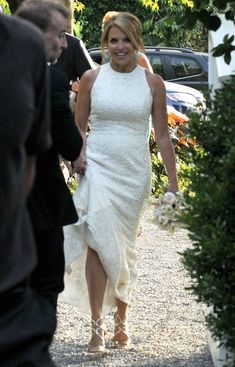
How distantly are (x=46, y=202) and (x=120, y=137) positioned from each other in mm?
1771

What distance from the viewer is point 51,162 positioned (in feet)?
17.8

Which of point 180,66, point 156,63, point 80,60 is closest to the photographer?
point 80,60

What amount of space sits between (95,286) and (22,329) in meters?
4.06

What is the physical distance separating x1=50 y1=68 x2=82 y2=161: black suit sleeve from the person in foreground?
4.58ft

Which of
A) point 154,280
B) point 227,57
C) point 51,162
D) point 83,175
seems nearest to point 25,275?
point 51,162

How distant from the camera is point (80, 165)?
711 cm

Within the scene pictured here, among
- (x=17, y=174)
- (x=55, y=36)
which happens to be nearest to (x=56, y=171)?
(x=55, y=36)

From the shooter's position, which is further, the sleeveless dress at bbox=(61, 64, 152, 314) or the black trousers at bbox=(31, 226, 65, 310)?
the sleeveless dress at bbox=(61, 64, 152, 314)

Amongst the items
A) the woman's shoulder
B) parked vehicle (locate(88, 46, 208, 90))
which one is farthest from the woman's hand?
parked vehicle (locate(88, 46, 208, 90))

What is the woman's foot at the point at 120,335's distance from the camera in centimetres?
738

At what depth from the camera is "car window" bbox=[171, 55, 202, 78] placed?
2815 centimetres

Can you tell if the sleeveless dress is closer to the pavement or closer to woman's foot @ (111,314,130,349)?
woman's foot @ (111,314,130,349)

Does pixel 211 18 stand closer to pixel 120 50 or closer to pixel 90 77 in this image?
pixel 120 50

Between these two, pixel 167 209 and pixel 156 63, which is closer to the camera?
pixel 167 209
